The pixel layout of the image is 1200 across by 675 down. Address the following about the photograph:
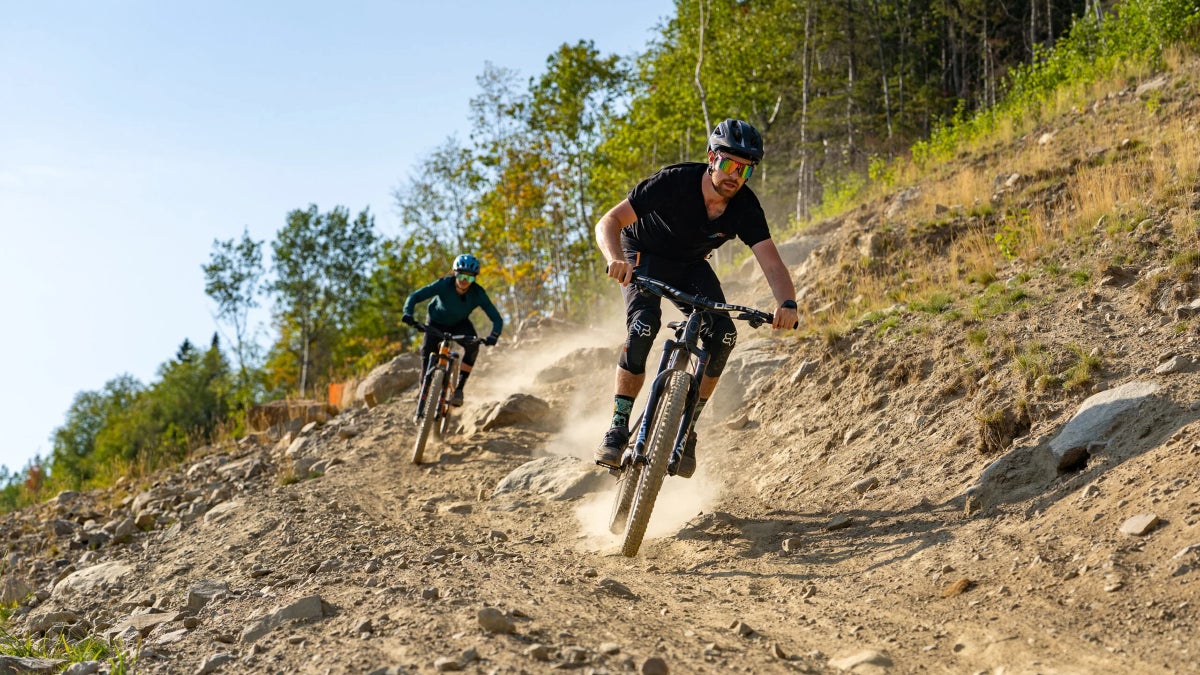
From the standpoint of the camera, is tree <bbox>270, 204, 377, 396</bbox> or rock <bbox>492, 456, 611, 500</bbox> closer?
rock <bbox>492, 456, 611, 500</bbox>

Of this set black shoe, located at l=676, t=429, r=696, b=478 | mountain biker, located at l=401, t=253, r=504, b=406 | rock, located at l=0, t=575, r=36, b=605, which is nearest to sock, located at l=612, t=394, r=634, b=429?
black shoe, located at l=676, t=429, r=696, b=478

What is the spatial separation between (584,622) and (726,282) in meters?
16.1

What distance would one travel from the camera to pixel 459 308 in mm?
11875

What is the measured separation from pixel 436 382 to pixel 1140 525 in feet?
27.3

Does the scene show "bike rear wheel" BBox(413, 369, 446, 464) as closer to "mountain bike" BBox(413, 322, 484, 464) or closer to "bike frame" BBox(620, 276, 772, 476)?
"mountain bike" BBox(413, 322, 484, 464)

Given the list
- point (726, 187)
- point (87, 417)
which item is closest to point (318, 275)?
point (87, 417)

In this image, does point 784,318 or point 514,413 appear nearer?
point 784,318

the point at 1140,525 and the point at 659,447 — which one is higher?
the point at 659,447

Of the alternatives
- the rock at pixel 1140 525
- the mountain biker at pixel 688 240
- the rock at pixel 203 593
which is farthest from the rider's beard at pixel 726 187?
the rock at pixel 203 593

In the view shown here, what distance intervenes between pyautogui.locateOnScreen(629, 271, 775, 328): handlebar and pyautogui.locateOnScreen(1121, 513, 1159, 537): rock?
210 centimetres

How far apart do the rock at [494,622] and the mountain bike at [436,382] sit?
7.57 metres

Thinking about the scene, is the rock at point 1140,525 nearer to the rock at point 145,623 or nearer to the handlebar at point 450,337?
the rock at point 145,623

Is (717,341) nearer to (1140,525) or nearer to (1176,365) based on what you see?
(1140,525)

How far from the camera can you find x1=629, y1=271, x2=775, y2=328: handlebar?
18.3ft
